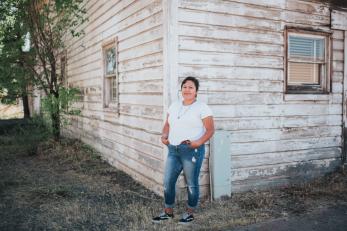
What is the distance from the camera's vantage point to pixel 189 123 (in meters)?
5.09

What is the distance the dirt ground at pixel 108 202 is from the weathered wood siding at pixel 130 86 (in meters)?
0.51

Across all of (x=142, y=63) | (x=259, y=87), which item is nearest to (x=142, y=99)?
(x=142, y=63)

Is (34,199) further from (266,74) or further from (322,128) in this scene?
(322,128)

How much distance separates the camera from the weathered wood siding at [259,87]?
632 centimetres

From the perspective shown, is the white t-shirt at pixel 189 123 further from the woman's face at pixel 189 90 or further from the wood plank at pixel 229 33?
the wood plank at pixel 229 33

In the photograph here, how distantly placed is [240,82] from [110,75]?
350 cm

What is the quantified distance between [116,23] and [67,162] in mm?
3686

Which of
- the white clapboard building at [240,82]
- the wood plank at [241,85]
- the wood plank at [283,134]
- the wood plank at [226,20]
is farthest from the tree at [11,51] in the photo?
the wood plank at [283,134]

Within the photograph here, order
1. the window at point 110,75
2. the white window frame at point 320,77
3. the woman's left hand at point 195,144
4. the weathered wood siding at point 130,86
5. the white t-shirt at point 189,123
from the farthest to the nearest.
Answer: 1. the window at point 110,75
2. the white window frame at point 320,77
3. the weathered wood siding at point 130,86
4. the white t-shirt at point 189,123
5. the woman's left hand at point 195,144

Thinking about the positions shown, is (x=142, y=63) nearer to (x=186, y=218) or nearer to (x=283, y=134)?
(x=283, y=134)

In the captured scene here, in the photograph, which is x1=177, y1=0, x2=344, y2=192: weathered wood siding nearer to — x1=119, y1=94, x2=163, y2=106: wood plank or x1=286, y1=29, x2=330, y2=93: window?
x1=286, y1=29, x2=330, y2=93: window

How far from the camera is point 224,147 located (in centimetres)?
633

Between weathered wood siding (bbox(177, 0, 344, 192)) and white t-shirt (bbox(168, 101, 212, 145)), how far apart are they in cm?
121

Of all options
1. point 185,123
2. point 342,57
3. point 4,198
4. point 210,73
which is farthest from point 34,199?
point 342,57
